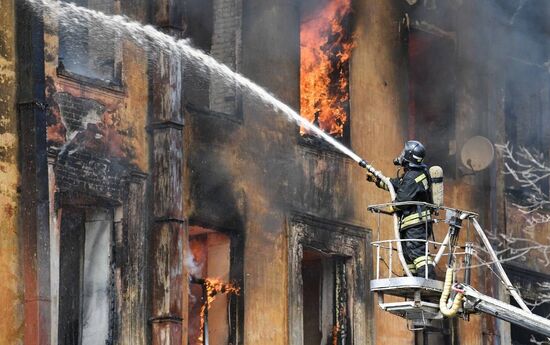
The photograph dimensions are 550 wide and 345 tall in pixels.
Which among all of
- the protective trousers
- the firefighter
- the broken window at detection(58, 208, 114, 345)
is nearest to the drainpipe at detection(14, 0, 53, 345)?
the broken window at detection(58, 208, 114, 345)

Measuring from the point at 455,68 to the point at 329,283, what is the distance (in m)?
4.84

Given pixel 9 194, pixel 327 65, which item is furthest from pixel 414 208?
pixel 327 65

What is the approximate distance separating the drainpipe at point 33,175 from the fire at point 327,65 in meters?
6.23

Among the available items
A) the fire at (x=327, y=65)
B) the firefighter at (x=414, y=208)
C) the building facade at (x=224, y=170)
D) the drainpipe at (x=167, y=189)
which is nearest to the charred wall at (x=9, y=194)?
the building facade at (x=224, y=170)

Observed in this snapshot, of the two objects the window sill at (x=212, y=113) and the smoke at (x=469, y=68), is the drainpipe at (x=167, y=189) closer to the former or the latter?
the window sill at (x=212, y=113)

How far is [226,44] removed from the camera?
2295 centimetres

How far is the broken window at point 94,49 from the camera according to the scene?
20484mm

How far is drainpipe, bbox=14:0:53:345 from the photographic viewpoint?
18.5 meters

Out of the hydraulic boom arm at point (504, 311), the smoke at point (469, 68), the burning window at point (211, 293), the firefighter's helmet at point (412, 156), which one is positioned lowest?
the hydraulic boom arm at point (504, 311)

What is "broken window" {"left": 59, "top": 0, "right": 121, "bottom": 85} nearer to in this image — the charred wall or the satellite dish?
the charred wall

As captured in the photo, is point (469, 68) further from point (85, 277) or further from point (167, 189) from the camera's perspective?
point (85, 277)

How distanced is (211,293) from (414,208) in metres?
4.87

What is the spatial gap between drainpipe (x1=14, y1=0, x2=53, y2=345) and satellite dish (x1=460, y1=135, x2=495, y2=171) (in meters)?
9.30

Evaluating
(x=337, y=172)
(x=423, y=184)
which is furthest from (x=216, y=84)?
(x=423, y=184)
